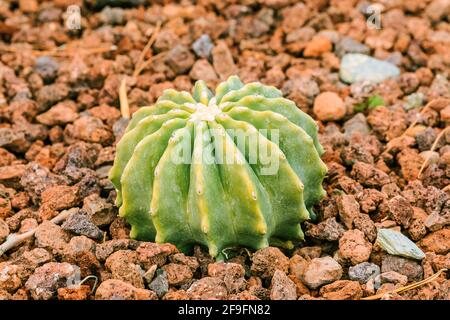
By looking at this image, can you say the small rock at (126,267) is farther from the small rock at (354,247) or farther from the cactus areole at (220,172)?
the small rock at (354,247)

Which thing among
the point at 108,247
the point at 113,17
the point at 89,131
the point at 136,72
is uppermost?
the point at 113,17

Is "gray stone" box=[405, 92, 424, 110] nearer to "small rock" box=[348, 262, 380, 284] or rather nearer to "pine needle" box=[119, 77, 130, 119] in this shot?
"small rock" box=[348, 262, 380, 284]

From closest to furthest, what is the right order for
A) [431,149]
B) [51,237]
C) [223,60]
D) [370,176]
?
[51,237] → [370,176] → [431,149] → [223,60]

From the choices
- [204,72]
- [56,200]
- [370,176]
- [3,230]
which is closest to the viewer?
[3,230]

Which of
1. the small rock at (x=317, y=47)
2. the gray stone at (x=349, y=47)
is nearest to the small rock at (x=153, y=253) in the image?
the small rock at (x=317, y=47)

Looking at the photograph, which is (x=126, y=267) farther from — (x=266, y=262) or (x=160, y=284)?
(x=266, y=262)

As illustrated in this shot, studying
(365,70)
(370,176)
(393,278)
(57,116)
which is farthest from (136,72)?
(393,278)

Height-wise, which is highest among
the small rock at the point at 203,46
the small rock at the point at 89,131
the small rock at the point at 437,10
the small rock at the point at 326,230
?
the small rock at the point at 437,10
